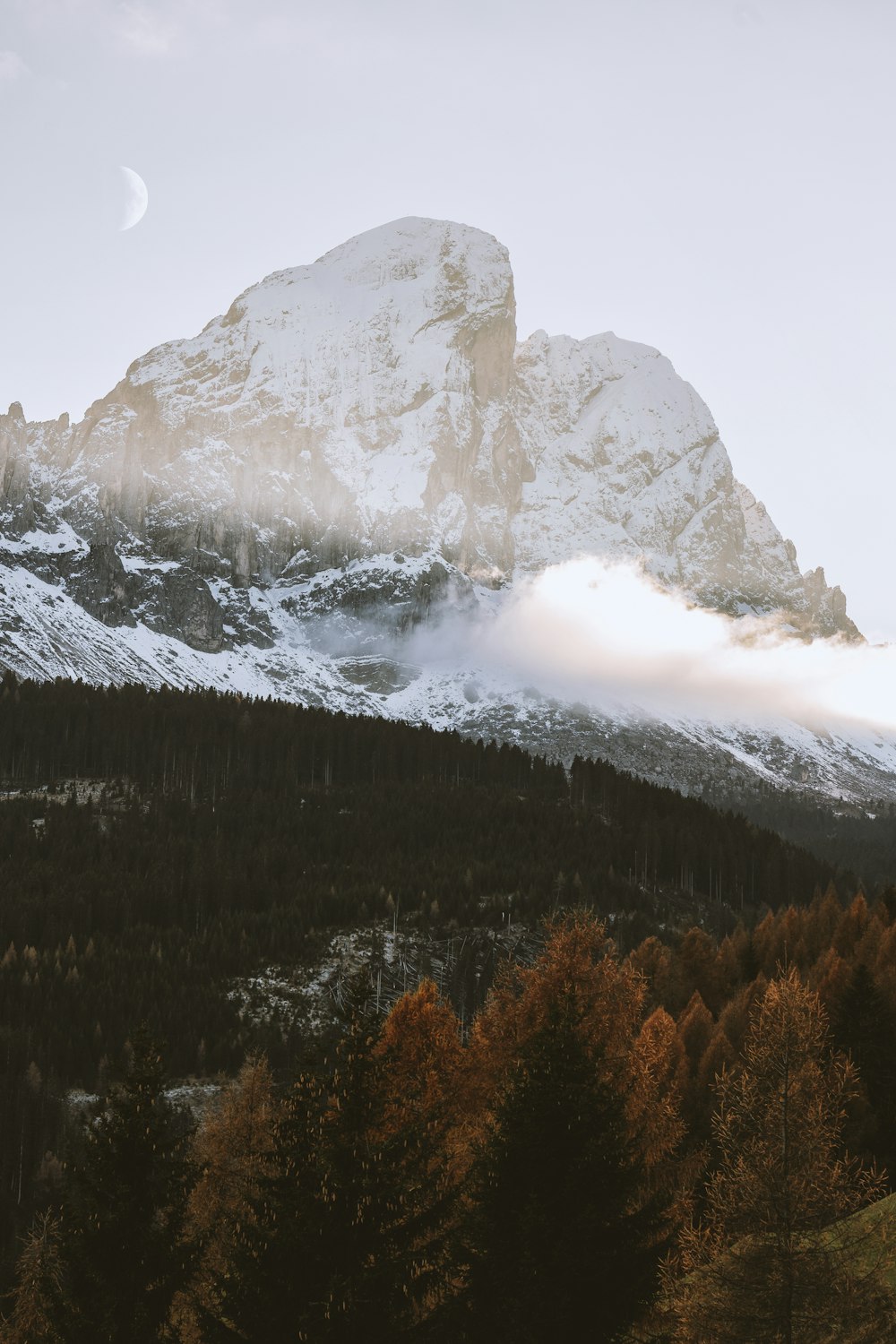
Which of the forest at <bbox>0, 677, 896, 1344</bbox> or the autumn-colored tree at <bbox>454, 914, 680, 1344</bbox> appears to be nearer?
the autumn-colored tree at <bbox>454, 914, 680, 1344</bbox>

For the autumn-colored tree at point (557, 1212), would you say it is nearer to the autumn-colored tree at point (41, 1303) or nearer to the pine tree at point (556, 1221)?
the pine tree at point (556, 1221)

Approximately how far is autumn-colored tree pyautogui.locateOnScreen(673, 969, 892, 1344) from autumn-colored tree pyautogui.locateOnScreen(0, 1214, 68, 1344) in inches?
565

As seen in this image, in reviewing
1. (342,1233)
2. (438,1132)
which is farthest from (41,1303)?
(342,1233)

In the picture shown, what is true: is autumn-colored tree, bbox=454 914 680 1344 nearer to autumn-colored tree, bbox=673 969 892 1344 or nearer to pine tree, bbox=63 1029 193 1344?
autumn-colored tree, bbox=673 969 892 1344

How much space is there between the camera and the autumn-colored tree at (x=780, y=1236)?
2325 cm

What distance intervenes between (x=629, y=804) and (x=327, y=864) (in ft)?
195

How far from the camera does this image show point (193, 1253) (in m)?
29.4

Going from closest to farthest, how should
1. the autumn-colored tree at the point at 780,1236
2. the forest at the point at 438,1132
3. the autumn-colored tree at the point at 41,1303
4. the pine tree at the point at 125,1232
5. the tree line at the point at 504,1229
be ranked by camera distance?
the autumn-colored tree at the point at 780,1236 → the tree line at the point at 504,1229 → the forest at the point at 438,1132 → the pine tree at the point at 125,1232 → the autumn-colored tree at the point at 41,1303

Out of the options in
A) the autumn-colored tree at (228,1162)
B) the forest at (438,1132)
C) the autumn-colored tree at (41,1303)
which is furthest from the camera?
the autumn-colored tree at (228,1162)

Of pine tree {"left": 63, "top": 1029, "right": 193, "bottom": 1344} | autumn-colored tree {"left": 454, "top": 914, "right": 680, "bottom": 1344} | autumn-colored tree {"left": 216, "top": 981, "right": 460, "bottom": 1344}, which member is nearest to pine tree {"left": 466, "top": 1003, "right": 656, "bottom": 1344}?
autumn-colored tree {"left": 454, "top": 914, "right": 680, "bottom": 1344}

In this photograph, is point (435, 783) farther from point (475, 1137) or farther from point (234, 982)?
point (475, 1137)

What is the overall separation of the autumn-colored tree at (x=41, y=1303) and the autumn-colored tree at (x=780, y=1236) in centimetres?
1434

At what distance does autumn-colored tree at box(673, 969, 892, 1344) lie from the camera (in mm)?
23250

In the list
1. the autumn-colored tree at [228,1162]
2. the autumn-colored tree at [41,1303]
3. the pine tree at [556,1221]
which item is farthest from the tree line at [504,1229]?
the autumn-colored tree at [228,1162]
